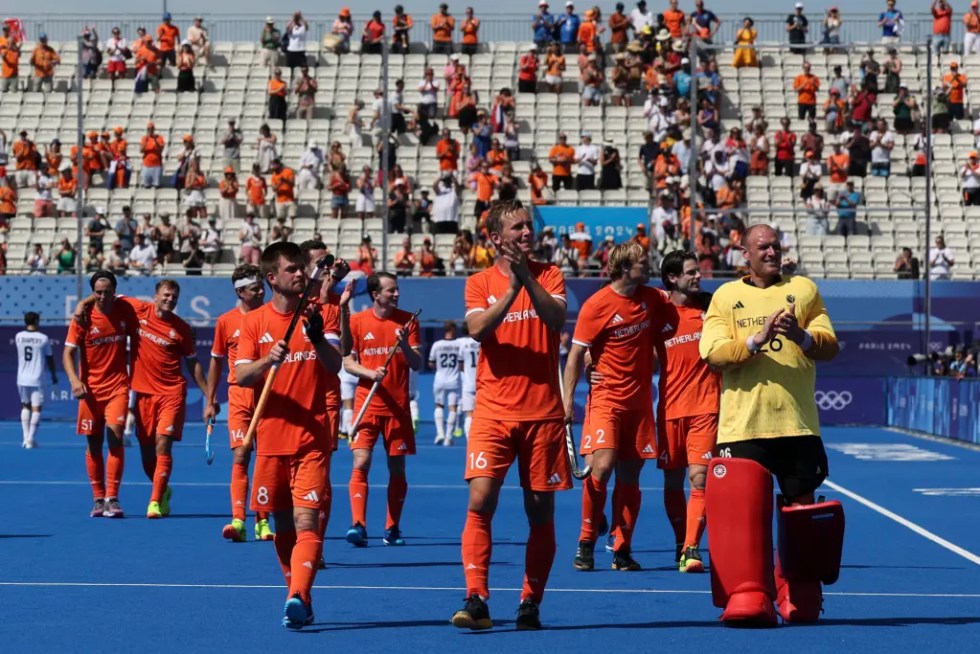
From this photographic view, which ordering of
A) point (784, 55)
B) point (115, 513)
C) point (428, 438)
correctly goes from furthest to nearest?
point (784, 55) < point (428, 438) < point (115, 513)

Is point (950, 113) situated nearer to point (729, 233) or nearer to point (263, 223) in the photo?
point (729, 233)

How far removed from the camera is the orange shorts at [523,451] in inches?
369

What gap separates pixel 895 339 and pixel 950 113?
8.96 m

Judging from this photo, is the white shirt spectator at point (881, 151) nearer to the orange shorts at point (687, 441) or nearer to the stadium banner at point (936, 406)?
the stadium banner at point (936, 406)

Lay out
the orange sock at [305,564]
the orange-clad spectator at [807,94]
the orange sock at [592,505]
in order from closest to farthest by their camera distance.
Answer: the orange sock at [305,564]
the orange sock at [592,505]
the orange-clad spectator at [807,94]

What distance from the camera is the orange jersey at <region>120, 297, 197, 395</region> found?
16078mm

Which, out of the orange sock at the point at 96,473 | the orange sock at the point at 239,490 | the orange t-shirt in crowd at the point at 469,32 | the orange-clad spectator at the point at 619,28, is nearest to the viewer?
the orange sock at the point at 239,490

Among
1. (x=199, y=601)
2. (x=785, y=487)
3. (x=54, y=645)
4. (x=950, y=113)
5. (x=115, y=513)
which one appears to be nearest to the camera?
(x=54, y=645)

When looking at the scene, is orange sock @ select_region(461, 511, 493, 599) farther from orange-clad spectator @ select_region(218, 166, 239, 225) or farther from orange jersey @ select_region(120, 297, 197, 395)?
orange-clad spectator @ select_region(218, 166, 239, 225)

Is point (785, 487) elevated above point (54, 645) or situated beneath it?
elevated above

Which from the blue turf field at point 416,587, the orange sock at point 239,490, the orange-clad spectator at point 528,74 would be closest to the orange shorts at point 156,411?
the blue turf field at point 416,587

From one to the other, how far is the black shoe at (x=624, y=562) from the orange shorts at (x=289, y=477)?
319 cm

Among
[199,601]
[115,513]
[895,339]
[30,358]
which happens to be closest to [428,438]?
[30,358]

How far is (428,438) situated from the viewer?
31.6 m
